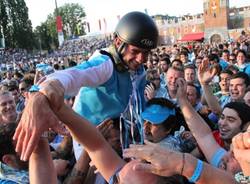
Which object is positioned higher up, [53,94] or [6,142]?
[53,94]

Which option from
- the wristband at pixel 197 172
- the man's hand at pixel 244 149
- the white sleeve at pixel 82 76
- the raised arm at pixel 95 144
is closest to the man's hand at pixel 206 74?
the white sleeve at pixel 82 76

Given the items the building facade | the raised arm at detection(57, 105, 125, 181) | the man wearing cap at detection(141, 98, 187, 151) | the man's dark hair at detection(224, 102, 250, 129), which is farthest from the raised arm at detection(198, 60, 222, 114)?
the building facade

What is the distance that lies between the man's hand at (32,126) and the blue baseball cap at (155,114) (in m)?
1.94

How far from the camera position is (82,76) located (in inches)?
108

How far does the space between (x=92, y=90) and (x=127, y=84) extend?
304mm

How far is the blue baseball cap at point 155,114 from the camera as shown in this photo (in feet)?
12.0

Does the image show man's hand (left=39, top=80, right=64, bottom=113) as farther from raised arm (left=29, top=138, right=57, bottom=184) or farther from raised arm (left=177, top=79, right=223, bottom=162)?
raised arm (left=177, top=79, right=223, bottom=162)

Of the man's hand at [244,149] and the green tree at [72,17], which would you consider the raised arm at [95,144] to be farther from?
the green tree at [72,17]

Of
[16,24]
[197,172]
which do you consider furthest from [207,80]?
[16,24]

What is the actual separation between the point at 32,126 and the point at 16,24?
225ft

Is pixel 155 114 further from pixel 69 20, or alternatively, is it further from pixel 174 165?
pixel 69 20

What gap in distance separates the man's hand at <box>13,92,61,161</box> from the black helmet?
150 centimetres

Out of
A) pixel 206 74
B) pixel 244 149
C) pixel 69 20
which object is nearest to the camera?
pixel 244 149

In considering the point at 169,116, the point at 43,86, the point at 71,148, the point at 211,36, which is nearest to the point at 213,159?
the point at 169,116
